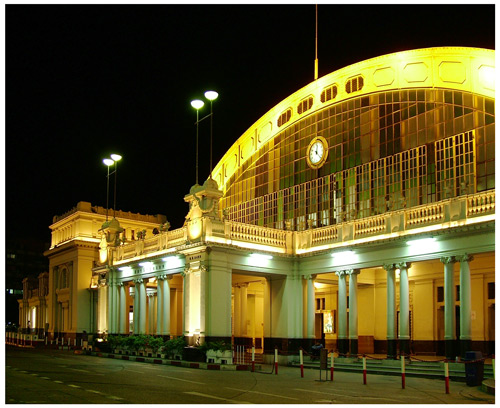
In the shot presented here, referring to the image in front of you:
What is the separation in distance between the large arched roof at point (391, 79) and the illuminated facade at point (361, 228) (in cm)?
8

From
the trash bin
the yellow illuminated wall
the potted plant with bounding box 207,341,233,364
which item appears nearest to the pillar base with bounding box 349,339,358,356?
the potted plant with bounding box 207,341,233,364

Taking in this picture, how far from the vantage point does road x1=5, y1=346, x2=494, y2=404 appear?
16.9 m

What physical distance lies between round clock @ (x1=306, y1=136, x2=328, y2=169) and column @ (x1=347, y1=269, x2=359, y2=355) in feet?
27.9

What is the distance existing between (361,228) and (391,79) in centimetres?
894

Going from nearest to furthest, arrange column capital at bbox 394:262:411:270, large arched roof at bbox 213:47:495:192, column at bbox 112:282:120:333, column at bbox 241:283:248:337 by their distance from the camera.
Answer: column capital at bbox 394:262:411:270 → large arched roof at bbox 213:47:495:192 → column at bbox 241:283:248:337 → column at bbox 112:282:120:333

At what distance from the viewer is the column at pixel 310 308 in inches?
1443

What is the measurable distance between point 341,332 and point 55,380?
16.9m

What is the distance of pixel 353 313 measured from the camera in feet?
111

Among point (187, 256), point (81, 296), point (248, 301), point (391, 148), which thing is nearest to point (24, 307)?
point (81, 296)

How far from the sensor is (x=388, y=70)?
36781mm

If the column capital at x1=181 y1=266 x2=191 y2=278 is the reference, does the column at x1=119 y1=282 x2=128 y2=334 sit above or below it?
below

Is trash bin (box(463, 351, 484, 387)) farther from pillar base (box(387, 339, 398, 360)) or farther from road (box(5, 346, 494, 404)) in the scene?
pillar base (box(387, 339, 398, 360))

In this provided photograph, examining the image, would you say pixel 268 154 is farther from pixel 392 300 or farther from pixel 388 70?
pixel 392 300

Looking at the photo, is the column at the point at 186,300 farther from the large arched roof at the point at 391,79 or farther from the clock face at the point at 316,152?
the large arched roof at the point at 391,79
